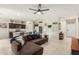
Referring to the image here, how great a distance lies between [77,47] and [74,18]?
24.5 inches

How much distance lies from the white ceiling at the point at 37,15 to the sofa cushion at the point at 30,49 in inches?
22.8

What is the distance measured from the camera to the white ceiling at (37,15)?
7.66 feet

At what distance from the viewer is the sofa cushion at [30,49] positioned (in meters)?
2.40

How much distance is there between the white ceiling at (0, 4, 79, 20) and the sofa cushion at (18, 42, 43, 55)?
0.58m

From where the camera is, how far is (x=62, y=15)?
2.34 metres

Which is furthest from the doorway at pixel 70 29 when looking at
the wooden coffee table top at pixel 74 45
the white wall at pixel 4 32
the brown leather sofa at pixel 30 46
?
the white wall at pixel 4 32

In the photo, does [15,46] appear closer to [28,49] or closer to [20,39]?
[20,39]

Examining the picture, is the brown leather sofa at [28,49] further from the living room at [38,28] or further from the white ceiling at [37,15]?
the white ceiling at [37,15]

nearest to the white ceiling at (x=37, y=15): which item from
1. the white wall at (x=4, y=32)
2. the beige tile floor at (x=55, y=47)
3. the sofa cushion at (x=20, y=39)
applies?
the white wall at (x=4, y=32)

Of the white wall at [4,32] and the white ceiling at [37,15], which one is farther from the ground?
the white ceiling at [37,15]

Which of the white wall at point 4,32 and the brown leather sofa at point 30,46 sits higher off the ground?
the white wall at point 4,32

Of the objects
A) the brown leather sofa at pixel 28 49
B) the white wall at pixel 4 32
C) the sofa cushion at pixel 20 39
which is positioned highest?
the white wall at pixel 4 32

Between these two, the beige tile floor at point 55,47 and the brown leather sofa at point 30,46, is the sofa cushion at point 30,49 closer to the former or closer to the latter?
the brown leather sofa at point 30,46
